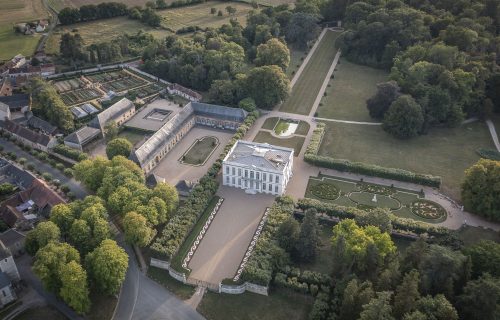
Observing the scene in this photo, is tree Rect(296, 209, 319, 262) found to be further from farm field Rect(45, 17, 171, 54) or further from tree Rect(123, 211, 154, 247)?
farm field Rect(45, 17, 171, 54)

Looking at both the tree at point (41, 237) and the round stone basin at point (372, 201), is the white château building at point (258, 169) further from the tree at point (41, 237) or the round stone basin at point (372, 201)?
the tree at point (41, 237)

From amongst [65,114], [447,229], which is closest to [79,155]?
[65,114]

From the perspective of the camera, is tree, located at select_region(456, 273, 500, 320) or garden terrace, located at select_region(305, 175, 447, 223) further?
garden terrace, located at select_region(305, 175, 447, 223)

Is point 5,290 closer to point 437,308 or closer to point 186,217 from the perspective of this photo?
point 186,217

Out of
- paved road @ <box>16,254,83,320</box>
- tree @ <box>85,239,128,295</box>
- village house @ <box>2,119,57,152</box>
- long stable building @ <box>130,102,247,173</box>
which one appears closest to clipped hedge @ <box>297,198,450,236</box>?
long stable building @ <box>130,102,247,173</box>

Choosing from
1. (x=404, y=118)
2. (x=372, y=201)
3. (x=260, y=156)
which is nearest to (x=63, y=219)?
(x=260, y=156)
